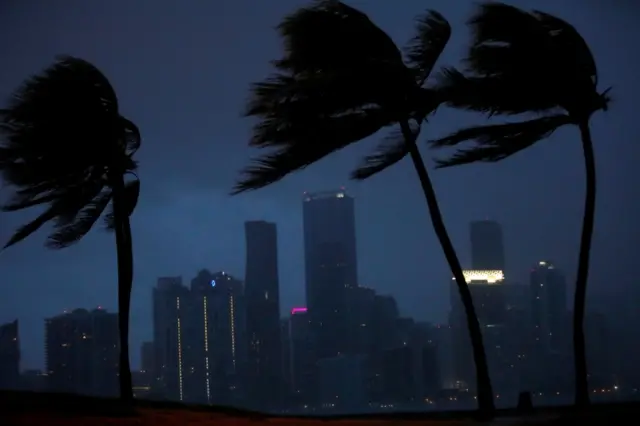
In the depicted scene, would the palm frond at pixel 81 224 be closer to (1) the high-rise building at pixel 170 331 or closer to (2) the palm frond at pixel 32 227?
(2) the palm frond at pixel 32 227

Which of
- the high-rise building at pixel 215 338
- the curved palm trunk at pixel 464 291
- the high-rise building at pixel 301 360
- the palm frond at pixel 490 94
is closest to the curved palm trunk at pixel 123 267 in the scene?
the curved palm trunk at pixel 464 291

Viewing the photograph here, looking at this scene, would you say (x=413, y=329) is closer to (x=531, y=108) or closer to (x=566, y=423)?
(x=531, y=108)

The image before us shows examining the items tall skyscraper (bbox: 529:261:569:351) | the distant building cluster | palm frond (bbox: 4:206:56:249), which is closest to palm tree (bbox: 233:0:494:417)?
palm frond (bbox: 4:206:56:249)

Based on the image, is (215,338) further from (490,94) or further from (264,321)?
A: (490,94)

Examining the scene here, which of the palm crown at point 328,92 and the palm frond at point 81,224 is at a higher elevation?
the palm crown at point 328,92

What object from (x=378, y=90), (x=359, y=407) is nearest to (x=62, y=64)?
(x=378, y=90)

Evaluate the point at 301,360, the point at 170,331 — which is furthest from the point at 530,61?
the point at 170,331

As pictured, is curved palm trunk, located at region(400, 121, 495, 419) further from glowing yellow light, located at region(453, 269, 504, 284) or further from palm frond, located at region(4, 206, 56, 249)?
glowing yellow light, located at region(453, 269, 504, 284)
